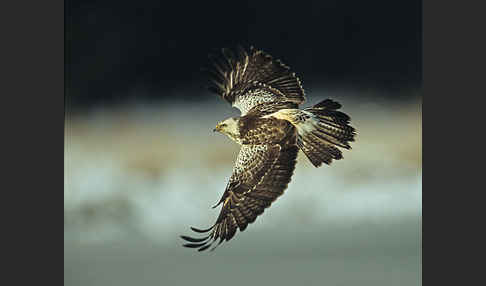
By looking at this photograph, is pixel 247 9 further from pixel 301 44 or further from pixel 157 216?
pixel 157 216

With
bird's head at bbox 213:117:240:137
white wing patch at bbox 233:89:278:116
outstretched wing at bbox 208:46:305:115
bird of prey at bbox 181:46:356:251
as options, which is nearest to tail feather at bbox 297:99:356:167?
bird of prey at bbox 181:46:356:251

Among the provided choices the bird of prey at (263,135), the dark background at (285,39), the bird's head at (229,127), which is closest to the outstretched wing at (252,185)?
the bird of prey at (263,135)

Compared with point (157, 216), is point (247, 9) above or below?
above

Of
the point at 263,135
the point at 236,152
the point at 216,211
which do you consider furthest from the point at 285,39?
the point at 216,211

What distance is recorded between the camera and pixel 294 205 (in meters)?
4.74

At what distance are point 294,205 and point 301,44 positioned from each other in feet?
3.73

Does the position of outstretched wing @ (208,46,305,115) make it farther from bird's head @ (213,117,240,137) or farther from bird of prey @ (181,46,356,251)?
bird's head @ (213,117,240,137)

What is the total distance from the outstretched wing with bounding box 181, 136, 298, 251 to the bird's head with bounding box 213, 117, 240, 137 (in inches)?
4.9

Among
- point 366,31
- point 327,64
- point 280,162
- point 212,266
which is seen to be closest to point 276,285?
point 212,266

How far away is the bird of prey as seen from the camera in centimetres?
473

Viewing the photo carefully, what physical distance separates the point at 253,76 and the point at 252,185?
776 mm

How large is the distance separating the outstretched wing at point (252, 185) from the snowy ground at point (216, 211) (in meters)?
0.06

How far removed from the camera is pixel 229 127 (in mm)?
4738
